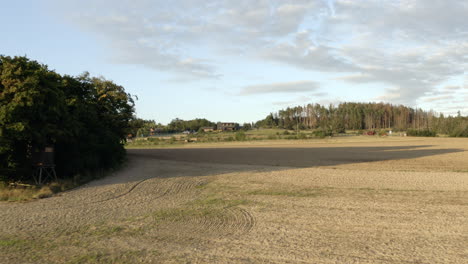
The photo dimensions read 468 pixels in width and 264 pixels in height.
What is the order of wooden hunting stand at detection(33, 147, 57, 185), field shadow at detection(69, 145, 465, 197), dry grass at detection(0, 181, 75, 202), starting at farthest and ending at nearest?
field shadow at detection(69, 145, 465, 197), wooden hunting stand at detection(33, 147, 57, 185), dry grass at detection(0, 181, 75, 202)

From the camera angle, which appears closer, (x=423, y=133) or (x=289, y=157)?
(x=289, y=157)

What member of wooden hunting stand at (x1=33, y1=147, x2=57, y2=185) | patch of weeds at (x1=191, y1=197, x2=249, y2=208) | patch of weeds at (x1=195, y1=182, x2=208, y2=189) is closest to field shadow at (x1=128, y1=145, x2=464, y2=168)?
patch of weeds at (x1=195, y1=182, x2=208, y2=189)

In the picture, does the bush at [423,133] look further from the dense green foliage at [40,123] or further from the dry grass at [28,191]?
the dry grass at [28,191]

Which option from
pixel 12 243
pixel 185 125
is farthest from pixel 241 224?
pixel 185 125

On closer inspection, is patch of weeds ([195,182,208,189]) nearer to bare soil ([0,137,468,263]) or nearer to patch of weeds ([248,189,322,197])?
bare soil ([0,137,468,263])

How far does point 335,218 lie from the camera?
31.1ft

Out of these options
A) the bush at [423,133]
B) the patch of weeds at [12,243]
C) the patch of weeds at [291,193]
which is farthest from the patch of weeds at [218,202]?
the bush at [423,133]

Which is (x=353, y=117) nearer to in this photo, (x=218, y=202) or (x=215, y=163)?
(x=215, y=163)

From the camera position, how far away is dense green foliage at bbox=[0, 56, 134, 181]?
505 inches

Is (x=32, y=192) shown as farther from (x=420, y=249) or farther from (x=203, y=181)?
(x=420, y=249)

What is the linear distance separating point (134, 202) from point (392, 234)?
7800 mm

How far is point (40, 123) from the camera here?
45.4ft

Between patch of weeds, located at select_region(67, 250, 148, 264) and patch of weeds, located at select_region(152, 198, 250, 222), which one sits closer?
patch of weeds, located at select_region(67, 250, 148, 264)

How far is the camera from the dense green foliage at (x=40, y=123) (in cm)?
1282
